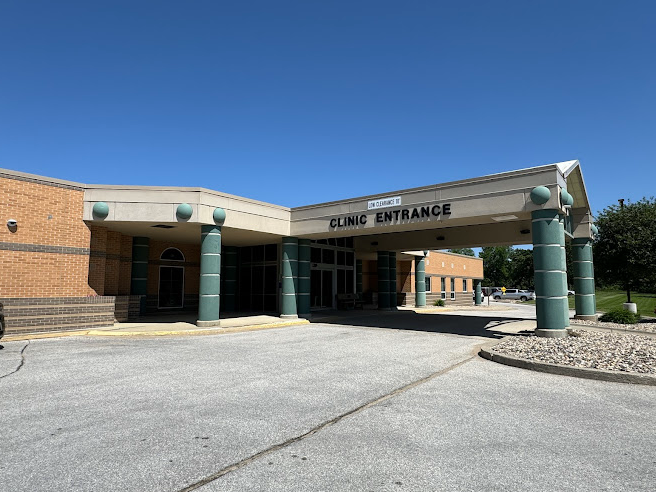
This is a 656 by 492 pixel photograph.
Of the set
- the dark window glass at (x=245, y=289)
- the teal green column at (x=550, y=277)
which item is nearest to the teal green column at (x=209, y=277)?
the dark window glass at (x=245, y=289)

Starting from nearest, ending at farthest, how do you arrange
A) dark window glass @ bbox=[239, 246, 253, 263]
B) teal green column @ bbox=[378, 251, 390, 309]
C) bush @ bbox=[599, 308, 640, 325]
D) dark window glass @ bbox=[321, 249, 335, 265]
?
bush @ bbox=[599, 308, 640, 325] < dark window glass @ bbox=[321, 249, 335, 265] < dark window glass @ bbox=[239, 246, 253, 263] < teal green column @ bbox=[378, 251, 390, 309]

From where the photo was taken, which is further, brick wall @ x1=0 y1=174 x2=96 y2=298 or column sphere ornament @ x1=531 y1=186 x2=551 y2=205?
brick wall @ x1=0 y1=174 x2=96 y2=298

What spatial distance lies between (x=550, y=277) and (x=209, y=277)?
12.3m

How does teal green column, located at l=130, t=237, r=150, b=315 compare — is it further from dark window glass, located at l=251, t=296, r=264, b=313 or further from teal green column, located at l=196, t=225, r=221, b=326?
dark window glass, located at l=251, t=296, r=264, b=313

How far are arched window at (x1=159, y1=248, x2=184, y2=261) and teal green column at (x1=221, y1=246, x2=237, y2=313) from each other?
8.83 ft

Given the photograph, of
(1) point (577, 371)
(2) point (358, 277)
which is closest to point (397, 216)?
(1) point (577, 371)

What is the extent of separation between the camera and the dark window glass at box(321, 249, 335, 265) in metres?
25.2

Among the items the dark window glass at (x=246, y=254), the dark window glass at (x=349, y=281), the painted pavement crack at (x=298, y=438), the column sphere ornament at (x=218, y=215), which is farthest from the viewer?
the dark window glass at (x=349, y=281)

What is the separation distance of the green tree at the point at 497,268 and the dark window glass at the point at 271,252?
80952 mm

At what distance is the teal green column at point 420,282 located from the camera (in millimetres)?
34062

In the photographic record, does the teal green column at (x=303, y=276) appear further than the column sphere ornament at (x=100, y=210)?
Yes

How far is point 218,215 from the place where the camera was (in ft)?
55.1

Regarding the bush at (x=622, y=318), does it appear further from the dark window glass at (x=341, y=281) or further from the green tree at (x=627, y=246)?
the dark window glass at (x=341, y=281)

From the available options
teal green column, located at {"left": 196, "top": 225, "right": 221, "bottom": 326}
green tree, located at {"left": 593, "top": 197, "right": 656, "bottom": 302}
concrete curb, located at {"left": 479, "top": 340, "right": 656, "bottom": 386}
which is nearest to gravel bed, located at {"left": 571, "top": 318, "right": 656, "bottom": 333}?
green tree, located at {"left": 593, "top": 197, "right": 656, "bottom": 302}
